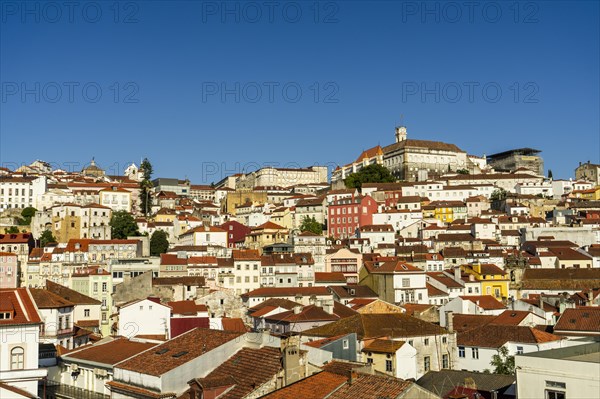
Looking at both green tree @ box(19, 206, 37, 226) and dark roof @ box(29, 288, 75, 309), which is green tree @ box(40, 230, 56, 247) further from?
dark roof @ box(29, 288, 75, 309)

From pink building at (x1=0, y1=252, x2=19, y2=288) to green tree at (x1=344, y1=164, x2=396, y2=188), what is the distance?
233 ft

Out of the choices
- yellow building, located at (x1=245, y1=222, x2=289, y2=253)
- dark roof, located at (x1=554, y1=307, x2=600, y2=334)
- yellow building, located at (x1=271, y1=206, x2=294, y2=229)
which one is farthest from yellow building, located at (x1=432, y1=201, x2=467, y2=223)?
dark roof, located at (x1=554, y1=307, x2=600, y2=334)

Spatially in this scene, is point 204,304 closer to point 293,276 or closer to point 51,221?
point 293,276

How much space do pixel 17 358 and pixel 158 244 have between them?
228 feet

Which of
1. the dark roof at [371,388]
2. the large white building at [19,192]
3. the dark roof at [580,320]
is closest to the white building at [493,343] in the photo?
the dark roof at [580,320]

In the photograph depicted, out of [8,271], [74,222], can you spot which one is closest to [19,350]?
[8,271]

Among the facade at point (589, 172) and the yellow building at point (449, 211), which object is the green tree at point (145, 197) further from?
the facade at point (589, 172)

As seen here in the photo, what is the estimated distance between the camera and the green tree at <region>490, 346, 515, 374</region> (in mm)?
31616

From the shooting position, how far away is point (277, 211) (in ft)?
374

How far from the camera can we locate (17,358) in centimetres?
2375

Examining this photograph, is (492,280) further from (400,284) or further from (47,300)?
(47,300)

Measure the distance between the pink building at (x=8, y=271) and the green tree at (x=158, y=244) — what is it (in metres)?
19.7

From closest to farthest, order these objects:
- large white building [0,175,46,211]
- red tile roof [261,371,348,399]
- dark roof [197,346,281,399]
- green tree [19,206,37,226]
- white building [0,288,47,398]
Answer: red tile roof [261,371,348,399], dark roof [197,346,281,399], white building [0,288,47,398], green tree [19,206,37,226], large white building [0,175,46,211]

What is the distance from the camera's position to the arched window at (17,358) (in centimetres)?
2358
